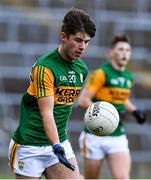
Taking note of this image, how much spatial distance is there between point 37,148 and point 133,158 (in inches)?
293

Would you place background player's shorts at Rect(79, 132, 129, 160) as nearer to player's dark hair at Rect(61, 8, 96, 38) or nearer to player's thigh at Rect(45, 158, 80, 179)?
player's thigh at Rect(45, 158, 80, 179)

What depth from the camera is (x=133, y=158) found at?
1288cm

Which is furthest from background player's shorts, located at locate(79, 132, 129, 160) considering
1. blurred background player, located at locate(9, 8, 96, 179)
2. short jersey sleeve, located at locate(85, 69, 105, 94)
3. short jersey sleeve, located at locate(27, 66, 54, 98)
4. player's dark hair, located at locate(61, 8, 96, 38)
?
player's dark hair, located at locate(61, 8, 96, 38)

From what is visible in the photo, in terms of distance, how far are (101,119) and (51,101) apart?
0.62m

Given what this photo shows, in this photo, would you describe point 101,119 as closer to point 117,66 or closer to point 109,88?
point 109,88

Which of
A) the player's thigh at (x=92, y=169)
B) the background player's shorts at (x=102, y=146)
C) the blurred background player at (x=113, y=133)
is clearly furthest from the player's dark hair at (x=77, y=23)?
the player's thigh at (x=92, y=169)

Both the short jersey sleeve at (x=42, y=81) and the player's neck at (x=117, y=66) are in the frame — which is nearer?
the short jersey sleeve at (x=42, y=81)

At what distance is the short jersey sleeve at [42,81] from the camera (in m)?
5.30

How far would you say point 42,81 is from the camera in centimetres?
532

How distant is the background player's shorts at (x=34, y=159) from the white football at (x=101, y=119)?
12.2 inches

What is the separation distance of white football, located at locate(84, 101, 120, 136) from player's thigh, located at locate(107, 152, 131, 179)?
199cm

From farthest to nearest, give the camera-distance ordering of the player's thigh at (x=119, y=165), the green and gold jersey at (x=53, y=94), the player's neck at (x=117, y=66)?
the player's neck at (x=117, y=66) → the player's thigh at (x=119, y=165) → the green and gold jersey at (x=53, y=94)

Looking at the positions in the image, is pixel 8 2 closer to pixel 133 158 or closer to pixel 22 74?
pixel 22 74

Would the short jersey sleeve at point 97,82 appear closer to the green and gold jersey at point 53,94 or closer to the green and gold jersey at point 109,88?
the green and gold jersey at point 109,88
